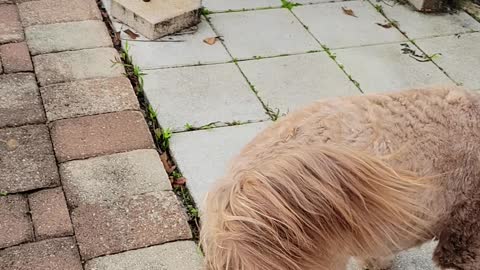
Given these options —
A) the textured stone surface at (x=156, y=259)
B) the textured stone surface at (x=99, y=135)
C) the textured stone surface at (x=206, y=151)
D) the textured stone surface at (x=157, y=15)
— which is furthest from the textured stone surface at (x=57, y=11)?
the textured stone surface at (x=156, y=259)

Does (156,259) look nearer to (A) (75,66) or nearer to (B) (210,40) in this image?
(A) (75,66)

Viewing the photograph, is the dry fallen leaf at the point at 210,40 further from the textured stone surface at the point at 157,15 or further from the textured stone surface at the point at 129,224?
the textured stone surface at the point at 129,224

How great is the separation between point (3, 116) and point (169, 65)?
3.28 ft

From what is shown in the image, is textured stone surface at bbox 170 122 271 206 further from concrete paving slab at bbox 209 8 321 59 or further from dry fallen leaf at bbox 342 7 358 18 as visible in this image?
dry fallen leaf at bbox 342 7 358 18

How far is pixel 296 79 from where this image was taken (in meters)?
3.79

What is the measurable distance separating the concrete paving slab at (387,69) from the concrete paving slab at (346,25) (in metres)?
0.10

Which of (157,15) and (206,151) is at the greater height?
(157,15)

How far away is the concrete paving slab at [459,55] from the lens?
12.9 feet

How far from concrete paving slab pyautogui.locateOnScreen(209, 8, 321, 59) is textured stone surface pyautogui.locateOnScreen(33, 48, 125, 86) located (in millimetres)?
763

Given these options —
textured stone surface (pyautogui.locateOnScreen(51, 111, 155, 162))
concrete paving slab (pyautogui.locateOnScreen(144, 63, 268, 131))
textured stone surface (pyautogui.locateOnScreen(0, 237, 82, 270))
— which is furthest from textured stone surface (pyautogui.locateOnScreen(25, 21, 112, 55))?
textured stone surface (pyautogui.locateOnScreen(0, 237, 82, 270))

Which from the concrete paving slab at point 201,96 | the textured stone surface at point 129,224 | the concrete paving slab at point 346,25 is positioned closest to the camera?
the textured stone surface at point 129,224

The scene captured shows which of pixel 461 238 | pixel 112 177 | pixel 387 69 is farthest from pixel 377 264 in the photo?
pixel 387 69

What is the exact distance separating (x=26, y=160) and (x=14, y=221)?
392 millimetres

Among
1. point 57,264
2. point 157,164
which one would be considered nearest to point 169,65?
point 157,164
